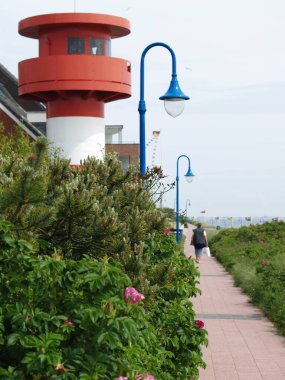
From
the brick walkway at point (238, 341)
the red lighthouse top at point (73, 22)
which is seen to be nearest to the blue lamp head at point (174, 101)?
the brick walkway at point (238, 341)

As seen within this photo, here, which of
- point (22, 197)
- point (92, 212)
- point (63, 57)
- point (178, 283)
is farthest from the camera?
point (63, 57)

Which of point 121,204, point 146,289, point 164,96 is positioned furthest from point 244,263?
point 146,289

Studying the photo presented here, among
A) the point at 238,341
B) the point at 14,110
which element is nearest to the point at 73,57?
the point at 14,110

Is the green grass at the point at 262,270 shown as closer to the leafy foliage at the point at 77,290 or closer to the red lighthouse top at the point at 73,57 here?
the leafy foliage at the point at 77,290

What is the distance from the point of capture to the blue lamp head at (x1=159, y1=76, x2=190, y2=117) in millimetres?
16406

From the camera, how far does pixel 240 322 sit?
18.5 meters

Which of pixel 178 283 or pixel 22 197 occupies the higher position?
pixel 22 197

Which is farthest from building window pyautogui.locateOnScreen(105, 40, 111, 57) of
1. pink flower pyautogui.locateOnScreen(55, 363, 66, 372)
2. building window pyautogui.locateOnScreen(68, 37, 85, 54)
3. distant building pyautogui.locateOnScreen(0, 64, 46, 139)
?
pink flower pyautogui.locateOnScreen(55, 363, 66, 372)

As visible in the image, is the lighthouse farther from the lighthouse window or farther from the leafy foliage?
the leafy foliage

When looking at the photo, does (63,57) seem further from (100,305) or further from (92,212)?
(100,305)

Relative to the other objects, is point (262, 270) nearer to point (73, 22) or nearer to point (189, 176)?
point (73, 22)

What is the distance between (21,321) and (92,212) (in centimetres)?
303

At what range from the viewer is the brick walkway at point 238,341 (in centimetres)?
1278

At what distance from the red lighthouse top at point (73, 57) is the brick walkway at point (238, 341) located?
413 inches
